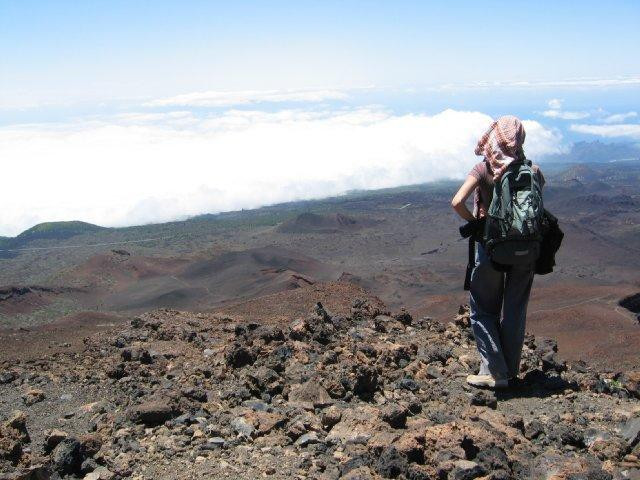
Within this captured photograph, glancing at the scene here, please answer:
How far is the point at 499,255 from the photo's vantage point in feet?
14.2

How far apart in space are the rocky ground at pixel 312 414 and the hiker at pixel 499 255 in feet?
1.09

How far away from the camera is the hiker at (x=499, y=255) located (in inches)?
168

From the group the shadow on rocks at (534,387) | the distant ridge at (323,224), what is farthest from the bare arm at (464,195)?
the distant ridge at (323,224)

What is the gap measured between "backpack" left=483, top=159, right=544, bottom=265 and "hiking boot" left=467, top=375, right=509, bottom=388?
39.3 inches

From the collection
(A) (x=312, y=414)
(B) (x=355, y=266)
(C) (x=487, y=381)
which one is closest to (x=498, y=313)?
(C) (x=487, y=381)

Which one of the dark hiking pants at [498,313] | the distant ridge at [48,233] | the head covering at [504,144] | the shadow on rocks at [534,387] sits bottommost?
the distant ridge at [48,233]

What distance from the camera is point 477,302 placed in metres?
4.77

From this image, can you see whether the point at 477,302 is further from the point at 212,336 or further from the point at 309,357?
the point at 212,336

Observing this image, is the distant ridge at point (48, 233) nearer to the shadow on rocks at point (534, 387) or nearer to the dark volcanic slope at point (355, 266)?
the dark volcanic slope at point (355, 266)

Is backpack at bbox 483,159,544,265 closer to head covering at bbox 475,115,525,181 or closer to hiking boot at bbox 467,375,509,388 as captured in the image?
head covering at bbox 475,115,525,181

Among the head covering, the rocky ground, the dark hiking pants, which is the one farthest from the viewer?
the dark hiking pants

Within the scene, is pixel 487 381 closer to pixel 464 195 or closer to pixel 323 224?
pixel 464 195

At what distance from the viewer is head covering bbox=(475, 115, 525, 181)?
14.1ft

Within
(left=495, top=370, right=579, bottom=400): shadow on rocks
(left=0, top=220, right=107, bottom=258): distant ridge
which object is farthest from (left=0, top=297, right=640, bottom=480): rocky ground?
(left=0, top=220, right=107, bottom=258): distant ridge
